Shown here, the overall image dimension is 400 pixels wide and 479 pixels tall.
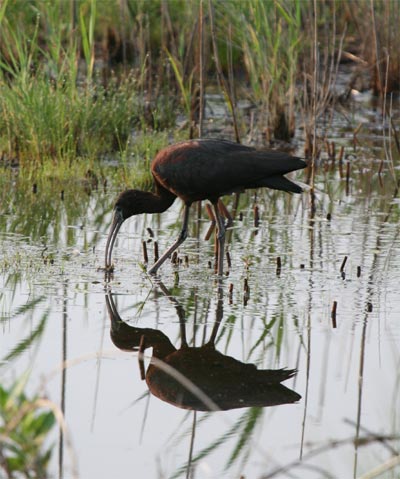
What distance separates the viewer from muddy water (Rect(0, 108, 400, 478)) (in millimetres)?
4113

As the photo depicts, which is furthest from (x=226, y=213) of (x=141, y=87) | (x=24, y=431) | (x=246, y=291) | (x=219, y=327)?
(x=24, y=431)

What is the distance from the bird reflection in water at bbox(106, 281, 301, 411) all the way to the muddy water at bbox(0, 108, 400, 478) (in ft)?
0.08

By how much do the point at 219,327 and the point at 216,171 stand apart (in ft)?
4.04

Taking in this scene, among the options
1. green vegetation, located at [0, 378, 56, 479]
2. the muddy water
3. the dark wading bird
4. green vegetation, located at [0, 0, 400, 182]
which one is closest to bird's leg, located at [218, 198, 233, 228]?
the muddy water

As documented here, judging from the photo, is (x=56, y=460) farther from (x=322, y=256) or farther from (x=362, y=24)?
(x=362, y=24)

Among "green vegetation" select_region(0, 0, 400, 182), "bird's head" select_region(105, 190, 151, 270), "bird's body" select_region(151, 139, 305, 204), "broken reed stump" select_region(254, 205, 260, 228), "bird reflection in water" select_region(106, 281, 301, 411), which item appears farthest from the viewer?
"green vegetation" select_region(0, 0, 400, 182)

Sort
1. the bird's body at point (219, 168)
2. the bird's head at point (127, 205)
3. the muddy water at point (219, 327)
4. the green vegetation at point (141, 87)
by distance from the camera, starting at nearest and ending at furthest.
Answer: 1. the muddy water at point (219, 327)
2. the bird's body at point (219, 168)
3. the bird's head at point (127, 205)
4. the green vegetation at point (141, 87)

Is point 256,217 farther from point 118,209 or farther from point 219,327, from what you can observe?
point 219,327

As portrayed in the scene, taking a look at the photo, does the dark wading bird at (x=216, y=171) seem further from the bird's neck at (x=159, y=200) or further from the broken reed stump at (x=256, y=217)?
the broken reed stump at (x=256, y=217)

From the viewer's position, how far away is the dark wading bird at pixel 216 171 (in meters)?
6.57

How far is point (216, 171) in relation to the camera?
6578 millimetres

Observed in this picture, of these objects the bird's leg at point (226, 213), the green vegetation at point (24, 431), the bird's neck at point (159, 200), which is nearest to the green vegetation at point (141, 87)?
the bird's leg at point (226, 213)

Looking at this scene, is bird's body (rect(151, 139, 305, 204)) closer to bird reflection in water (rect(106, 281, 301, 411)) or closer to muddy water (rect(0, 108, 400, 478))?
muddy water (rect(0, 108, 400, 478))

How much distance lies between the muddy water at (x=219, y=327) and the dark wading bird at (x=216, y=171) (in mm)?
402
